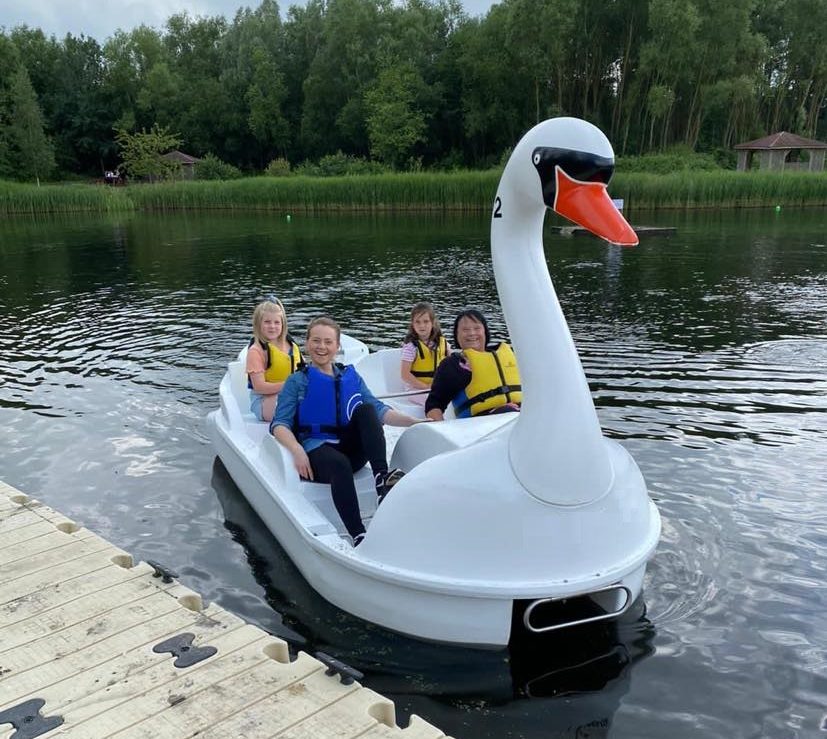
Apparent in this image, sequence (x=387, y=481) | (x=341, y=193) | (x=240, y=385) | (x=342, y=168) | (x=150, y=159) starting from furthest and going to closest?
(x=150, y=159) < (x=342, y=168) < (x=341, y=193) < (x=240, y=385) < (x=387, y=481)

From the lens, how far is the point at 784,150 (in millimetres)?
37219

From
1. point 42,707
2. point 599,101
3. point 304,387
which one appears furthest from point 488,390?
point 599,101

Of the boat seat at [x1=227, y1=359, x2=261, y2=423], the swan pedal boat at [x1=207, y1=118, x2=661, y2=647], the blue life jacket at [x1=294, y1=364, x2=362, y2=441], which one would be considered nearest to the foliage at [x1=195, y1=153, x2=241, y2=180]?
the boat seat at [x1=227, y1=359, x2=261, y2=423]

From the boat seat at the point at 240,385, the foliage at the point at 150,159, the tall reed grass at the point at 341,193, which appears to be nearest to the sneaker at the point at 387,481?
the boat seat at the point at 240,385

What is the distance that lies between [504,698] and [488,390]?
181cm

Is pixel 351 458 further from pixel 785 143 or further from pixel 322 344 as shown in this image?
pixel 785 143

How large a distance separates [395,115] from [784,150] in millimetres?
21728

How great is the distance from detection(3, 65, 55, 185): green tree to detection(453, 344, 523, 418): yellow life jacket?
53.1m

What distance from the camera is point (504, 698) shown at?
315cm

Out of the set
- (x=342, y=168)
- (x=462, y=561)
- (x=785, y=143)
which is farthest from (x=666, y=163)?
(x=462, y=561)

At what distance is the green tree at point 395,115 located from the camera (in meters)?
45.1

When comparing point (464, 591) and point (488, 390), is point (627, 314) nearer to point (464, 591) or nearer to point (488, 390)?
point (488, 390)

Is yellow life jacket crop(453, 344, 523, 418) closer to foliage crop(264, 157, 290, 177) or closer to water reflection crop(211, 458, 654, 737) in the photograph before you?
water reflection crop(211, 458, 654, 737)

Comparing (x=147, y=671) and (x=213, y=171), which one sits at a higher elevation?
(x=213, y=171)
